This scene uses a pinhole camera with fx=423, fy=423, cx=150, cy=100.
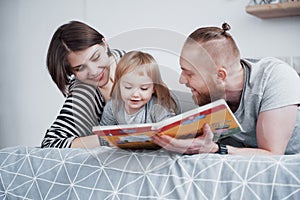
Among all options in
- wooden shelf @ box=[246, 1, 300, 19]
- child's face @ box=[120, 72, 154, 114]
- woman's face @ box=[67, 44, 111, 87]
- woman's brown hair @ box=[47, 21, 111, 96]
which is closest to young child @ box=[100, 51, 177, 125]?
child's face @ box=[120, 72, 154, 114]

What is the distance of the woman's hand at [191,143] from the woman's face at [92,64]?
0.52m

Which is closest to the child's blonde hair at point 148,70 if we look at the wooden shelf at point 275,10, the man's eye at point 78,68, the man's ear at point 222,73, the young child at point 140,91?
the young child at point 140,91

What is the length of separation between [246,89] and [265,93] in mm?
70

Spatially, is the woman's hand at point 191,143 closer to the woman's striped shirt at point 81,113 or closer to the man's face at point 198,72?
the man's face at point 198,72

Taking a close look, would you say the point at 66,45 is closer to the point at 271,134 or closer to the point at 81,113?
the point at 81,113

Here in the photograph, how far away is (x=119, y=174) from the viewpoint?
40.7 inches

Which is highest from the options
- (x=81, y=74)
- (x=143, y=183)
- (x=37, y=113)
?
(x=81, y=74)

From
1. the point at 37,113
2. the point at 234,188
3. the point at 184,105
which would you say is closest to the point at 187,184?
the point at 234,188

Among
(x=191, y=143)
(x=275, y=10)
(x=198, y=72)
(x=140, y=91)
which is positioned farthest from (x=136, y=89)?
(x=275, y=10)

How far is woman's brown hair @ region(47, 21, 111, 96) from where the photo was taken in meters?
1.56

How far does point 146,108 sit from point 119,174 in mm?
347

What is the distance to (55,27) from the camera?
3143mm

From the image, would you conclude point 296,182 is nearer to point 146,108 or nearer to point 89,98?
point 146,108

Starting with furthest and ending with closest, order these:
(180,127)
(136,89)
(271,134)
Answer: (136,89) < (271,134) < (180,127)
